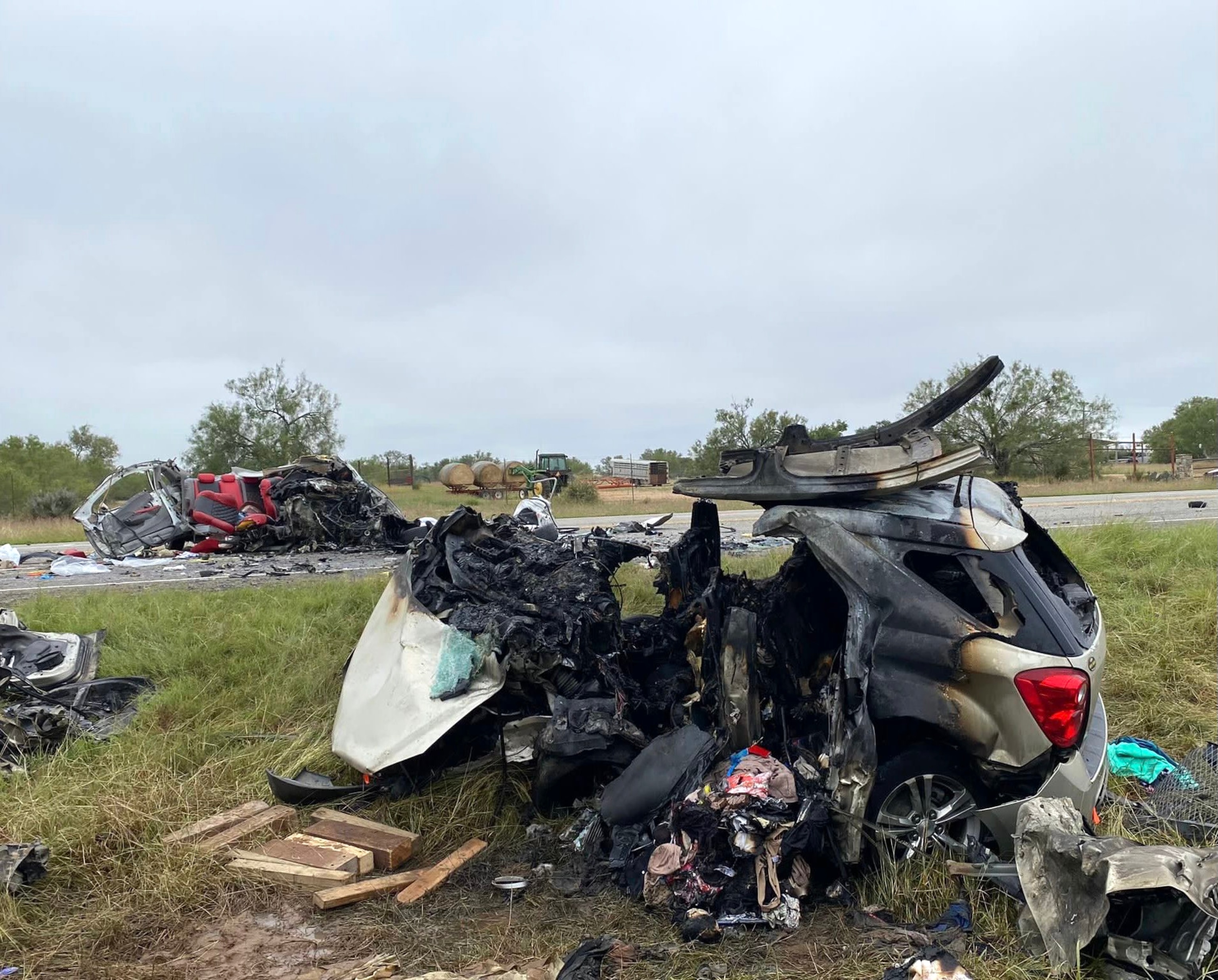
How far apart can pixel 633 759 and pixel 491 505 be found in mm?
28634

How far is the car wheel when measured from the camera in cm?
315

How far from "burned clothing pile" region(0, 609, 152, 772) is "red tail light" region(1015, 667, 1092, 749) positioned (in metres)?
5.17

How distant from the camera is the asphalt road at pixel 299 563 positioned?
380 inches

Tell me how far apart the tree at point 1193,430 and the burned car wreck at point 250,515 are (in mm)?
33517

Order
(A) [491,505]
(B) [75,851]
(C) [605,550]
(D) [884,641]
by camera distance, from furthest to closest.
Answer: (A) [491,505]
(C) [605,550]
(B) [75,851]
(D) [884,641]

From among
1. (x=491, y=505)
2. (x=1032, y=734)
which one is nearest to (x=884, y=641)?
(x=1032, y=734)

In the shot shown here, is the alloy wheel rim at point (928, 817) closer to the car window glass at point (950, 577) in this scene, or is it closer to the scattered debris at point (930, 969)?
the scattered debris at point (930, 969)

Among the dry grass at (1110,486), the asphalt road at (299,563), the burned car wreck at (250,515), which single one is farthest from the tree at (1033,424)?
the burned car wreck at (250,515)

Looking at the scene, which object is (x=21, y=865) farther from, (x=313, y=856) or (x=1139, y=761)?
(x=1139, y=761)

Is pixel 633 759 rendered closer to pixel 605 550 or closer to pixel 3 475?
pixel 605 550

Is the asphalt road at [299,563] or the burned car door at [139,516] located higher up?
the burned car door at [139,516]

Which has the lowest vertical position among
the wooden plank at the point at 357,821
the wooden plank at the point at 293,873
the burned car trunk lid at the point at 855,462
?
the wooden plank at the point at 293,873

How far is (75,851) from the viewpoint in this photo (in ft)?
12.1

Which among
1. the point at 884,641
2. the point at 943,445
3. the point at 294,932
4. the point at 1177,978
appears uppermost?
the point at 943,445
